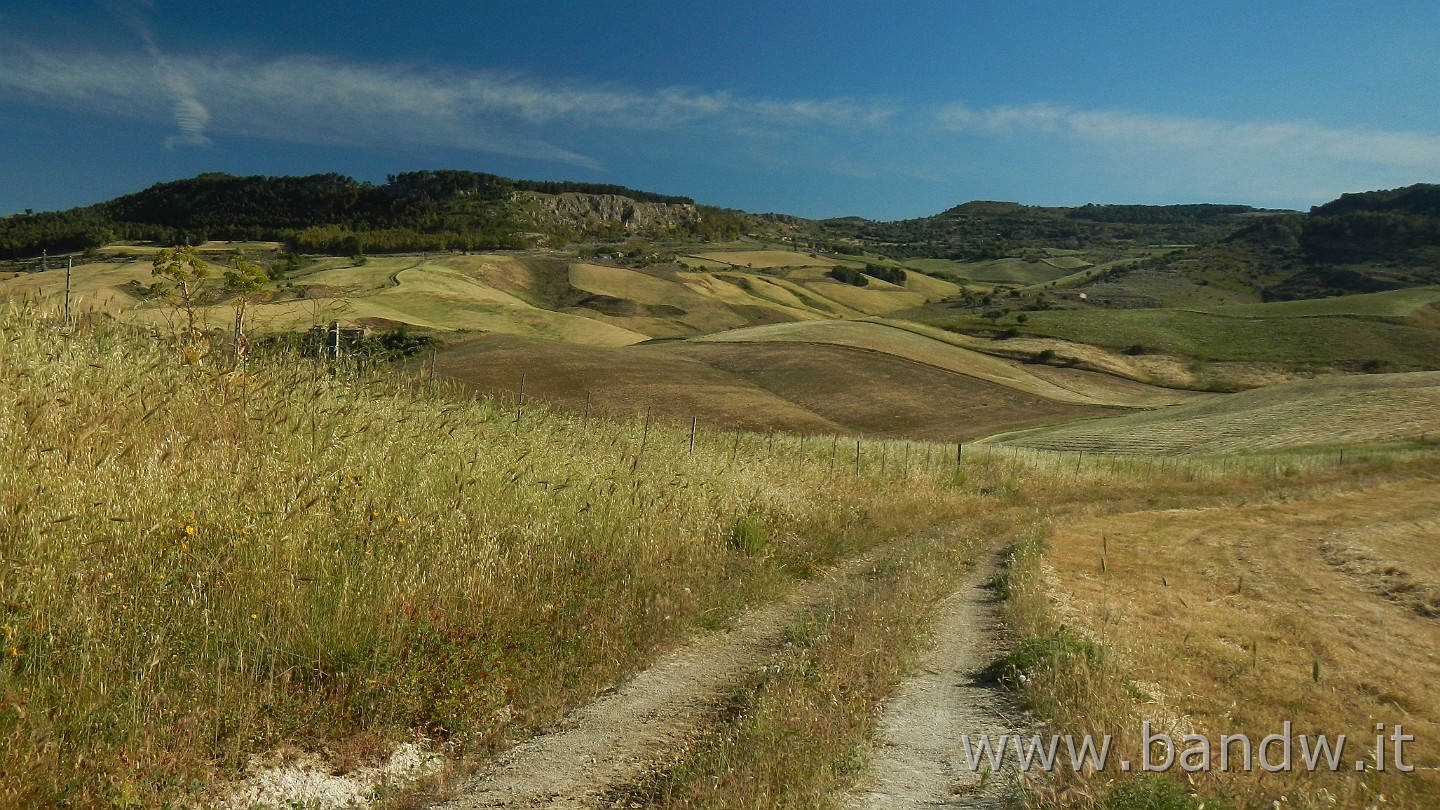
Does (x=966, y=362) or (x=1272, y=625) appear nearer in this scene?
(x=1272, y=625)

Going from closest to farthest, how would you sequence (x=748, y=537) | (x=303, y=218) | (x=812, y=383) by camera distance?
(x=748, y=537)
(x=812, y=383)
(x=303, y=218)

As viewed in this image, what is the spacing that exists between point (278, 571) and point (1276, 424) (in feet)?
156

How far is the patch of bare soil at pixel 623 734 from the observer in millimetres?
4527

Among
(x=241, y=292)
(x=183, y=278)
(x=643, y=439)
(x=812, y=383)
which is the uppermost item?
(x=183, y=278)

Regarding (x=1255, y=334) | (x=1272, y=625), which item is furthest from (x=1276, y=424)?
(x=1255, y=334)

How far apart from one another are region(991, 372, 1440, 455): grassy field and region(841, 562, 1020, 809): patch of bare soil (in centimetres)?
3385

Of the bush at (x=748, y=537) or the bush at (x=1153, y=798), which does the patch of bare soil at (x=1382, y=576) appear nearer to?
the bush at (x=748, y=537)

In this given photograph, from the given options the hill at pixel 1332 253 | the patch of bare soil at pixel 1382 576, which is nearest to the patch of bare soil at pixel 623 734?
the patch of bare soil at pixel 1382 576

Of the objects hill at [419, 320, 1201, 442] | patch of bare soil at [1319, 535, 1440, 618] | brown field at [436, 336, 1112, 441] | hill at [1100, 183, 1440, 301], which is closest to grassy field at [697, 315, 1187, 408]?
hill at [419, 320, 1201, 442]

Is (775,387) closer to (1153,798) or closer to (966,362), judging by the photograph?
(966,362)

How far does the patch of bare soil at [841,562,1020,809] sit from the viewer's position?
4.51 metres

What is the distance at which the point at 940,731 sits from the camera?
5.51 m

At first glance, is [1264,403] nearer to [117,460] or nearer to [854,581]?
[854,581]

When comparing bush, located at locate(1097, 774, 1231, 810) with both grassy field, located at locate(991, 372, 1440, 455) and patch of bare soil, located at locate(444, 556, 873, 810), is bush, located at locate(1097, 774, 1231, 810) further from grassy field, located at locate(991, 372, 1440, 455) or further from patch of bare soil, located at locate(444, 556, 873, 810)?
grassy field, located at locate(991, 372, 1440, 455)
